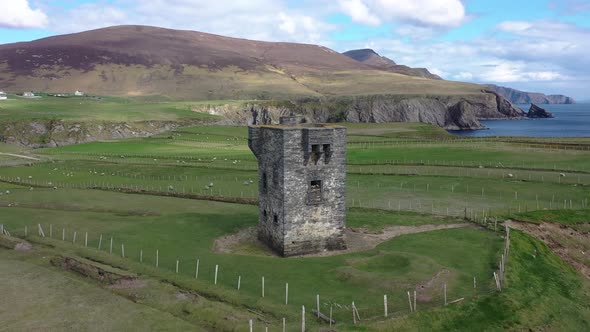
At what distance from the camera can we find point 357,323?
2533 centimetres

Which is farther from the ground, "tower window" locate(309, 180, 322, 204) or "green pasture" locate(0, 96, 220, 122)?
"green pasture" locate(0, 96, 220, 122)


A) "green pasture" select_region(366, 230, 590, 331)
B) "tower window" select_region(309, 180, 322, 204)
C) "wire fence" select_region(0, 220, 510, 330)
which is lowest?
"green pasture" select_region(366, 230, 590, 331)

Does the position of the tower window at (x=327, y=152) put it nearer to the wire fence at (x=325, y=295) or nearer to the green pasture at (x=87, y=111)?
the wire fence at (x=325, y=295)

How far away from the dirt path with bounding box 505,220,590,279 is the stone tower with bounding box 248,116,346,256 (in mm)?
17229

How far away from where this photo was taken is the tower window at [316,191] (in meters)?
38.8

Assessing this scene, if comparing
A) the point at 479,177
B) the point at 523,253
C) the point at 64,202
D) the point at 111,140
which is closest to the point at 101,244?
the point at 64,202

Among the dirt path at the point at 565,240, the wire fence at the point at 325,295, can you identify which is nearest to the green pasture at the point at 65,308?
the wire fence at the point at 325,295

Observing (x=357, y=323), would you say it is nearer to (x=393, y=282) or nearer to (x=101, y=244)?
(x=393, y=282)

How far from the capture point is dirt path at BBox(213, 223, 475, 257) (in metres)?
38.9

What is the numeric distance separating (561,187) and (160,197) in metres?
47.8

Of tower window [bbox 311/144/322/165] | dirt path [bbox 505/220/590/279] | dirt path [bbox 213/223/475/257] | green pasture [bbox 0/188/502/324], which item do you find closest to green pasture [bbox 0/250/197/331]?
green pasture [bbox 0/188/502/324]

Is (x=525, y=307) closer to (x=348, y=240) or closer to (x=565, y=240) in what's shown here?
(x=348, y=240)

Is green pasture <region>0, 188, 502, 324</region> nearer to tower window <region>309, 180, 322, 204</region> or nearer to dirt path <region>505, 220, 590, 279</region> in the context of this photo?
tower window <region>309, 180, 322, 204</region>

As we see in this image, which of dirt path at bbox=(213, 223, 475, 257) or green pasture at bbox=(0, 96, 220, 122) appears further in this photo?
green pasture at bbox=(0, 96, 220, 122)
